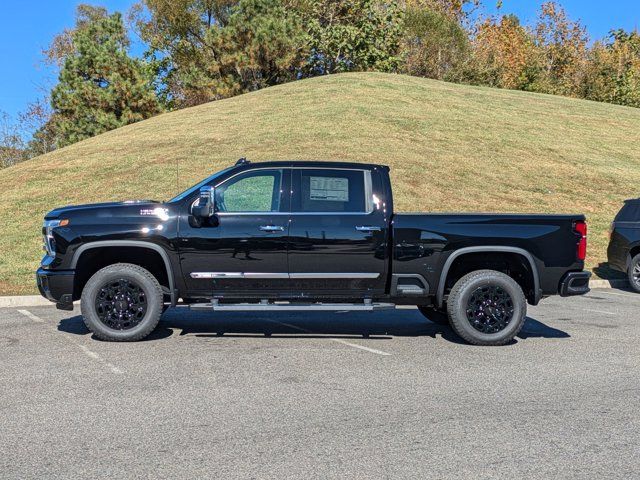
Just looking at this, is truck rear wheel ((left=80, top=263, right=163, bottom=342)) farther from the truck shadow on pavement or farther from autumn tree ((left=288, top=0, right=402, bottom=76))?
autumn tree ((left=288, top=0, right=402, bottom=76))

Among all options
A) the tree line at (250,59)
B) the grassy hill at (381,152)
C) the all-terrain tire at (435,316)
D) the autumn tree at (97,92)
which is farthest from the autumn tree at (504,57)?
the all-terrain tire at (435,316)

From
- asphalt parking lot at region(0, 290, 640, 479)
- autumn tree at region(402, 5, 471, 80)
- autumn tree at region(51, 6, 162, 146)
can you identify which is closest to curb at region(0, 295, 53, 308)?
asphalt parking lot at region(0, 290, 640, 479)

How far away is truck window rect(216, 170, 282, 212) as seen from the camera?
793 centimetres

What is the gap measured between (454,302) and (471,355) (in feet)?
2.28

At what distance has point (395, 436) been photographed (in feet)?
15.8

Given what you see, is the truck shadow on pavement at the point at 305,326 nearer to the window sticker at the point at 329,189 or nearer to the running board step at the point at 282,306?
the running board step at the point at 282,306

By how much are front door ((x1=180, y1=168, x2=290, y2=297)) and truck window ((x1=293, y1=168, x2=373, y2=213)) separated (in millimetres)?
354

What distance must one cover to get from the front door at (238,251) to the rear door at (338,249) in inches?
6.7

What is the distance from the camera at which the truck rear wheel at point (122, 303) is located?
7.86 meters

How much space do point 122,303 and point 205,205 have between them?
1527 millimetres

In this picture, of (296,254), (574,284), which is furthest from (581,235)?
(296,254)

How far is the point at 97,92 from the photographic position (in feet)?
151

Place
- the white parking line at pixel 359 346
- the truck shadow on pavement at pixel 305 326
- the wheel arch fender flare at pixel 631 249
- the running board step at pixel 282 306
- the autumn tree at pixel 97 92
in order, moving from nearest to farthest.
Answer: the white parking line at pixel 359 346 < the running board step at pixel 282 306 < the truck shadow on pavement at pixel 305 326 < the wheel arch fender flare at pixel 631 249 < the autumn tree at pixel 97 92

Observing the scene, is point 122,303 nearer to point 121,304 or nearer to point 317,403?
point 121,304
